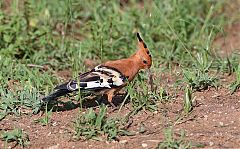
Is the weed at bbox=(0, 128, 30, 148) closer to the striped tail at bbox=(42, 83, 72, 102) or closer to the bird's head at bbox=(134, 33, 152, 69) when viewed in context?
the striped tail at bbox=(42, 83, 72, 102)

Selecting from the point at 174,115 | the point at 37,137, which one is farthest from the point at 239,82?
the point at 37,137

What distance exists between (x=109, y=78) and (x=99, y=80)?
0.27 ft

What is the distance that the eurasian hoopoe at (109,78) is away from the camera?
493 centimetres

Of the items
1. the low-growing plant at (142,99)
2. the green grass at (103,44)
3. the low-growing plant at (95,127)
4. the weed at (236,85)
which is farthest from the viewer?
the weed at (236,85)

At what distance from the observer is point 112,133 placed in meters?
4.54

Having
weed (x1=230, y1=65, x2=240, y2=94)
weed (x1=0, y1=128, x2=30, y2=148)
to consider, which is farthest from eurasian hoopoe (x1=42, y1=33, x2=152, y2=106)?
weed (x1=230, y1=65, x2=240, y2=94)

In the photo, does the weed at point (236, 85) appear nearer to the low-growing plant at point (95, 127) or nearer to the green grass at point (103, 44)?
the green grass at point (103, 44)

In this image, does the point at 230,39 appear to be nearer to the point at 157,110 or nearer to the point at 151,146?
the point at 157,110

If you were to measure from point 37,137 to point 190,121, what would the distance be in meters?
1.10

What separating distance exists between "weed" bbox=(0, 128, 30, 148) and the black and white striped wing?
0.51m

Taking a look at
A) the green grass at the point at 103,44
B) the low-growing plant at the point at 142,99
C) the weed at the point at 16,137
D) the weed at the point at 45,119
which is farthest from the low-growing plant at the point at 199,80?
the weed at the point at 16,137

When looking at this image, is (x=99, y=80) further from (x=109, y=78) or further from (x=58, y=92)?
(x=58, y=92)

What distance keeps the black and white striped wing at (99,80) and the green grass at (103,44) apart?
0.12 m

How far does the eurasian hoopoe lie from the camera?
4930 millimetres
